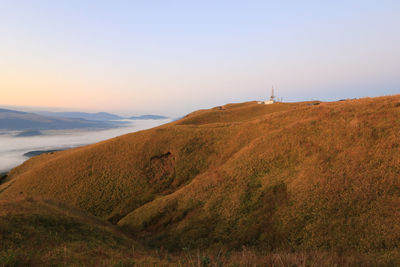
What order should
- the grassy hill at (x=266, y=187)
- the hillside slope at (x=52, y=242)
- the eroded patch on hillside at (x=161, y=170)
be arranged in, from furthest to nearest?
1. the eroded patch on hillside at (x=161, y=170)
2. the grassy hill at (x=266, y=187)
3. the hillside slope at (x=52, y=242)

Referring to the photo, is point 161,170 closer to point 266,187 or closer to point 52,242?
point 266,187

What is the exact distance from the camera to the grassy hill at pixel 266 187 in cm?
1552

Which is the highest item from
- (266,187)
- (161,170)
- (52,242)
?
(52,242)

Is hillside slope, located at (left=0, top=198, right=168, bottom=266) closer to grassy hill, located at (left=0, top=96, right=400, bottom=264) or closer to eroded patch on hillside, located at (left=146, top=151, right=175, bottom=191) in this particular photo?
grassy hill, located at (left=0, top=96, right=400, bottom=264)

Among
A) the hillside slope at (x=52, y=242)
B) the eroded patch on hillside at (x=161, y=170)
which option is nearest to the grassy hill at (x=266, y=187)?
the eroded patch on hillside at (x=161, y=170)

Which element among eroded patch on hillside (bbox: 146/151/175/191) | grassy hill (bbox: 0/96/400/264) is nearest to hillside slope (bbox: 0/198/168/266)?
grassy hill (bbox: 0/96/400/264)

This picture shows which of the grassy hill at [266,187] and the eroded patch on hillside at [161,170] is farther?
the eroded patch on hillside at [161,170]

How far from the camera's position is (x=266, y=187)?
74.0 feet

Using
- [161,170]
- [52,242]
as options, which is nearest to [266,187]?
[52,242]

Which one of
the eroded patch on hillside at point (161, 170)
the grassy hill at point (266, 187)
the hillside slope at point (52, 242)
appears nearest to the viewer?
the hillside slope at point (52, 242)

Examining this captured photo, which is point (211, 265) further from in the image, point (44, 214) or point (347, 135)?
point (347, 135)

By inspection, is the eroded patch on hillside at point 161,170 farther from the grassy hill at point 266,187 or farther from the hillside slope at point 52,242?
the hillside slope at point 52,242

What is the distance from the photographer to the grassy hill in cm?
1552

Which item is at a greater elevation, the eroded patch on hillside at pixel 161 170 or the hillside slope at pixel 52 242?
the hillside slope at pixel 52 242
